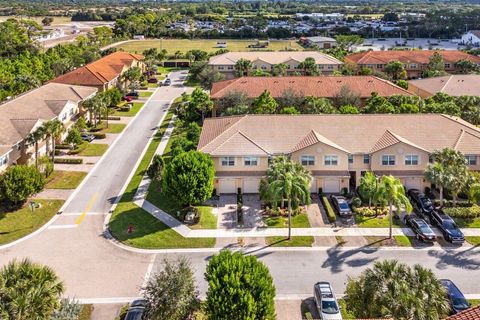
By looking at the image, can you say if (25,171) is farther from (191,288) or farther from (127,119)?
(127,119)

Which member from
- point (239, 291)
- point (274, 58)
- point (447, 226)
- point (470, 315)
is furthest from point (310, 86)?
point (470, 315)

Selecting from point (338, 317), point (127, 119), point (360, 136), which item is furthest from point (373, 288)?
point (127, 119)

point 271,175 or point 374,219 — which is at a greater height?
point 271,175

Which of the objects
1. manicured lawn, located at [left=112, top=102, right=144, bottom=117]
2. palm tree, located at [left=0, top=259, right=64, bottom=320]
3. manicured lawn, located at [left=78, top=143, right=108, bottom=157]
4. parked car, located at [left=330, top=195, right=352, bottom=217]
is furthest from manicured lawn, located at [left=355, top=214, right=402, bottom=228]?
manicured lawn, located at [left=112, top=102, right=144, bottom=117]

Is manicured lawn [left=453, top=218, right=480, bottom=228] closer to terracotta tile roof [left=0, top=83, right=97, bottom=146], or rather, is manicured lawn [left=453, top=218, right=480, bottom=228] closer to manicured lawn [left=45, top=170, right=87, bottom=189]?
manicured lawn [left=45, top=170, right=87, bottom=189]

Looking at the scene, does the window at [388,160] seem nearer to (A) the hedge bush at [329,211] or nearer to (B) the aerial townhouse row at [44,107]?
(A) the hedge bush at [329,211]

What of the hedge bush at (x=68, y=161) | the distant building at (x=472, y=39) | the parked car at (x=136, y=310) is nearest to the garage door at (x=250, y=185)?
the parked car at (x=136, y=310)
